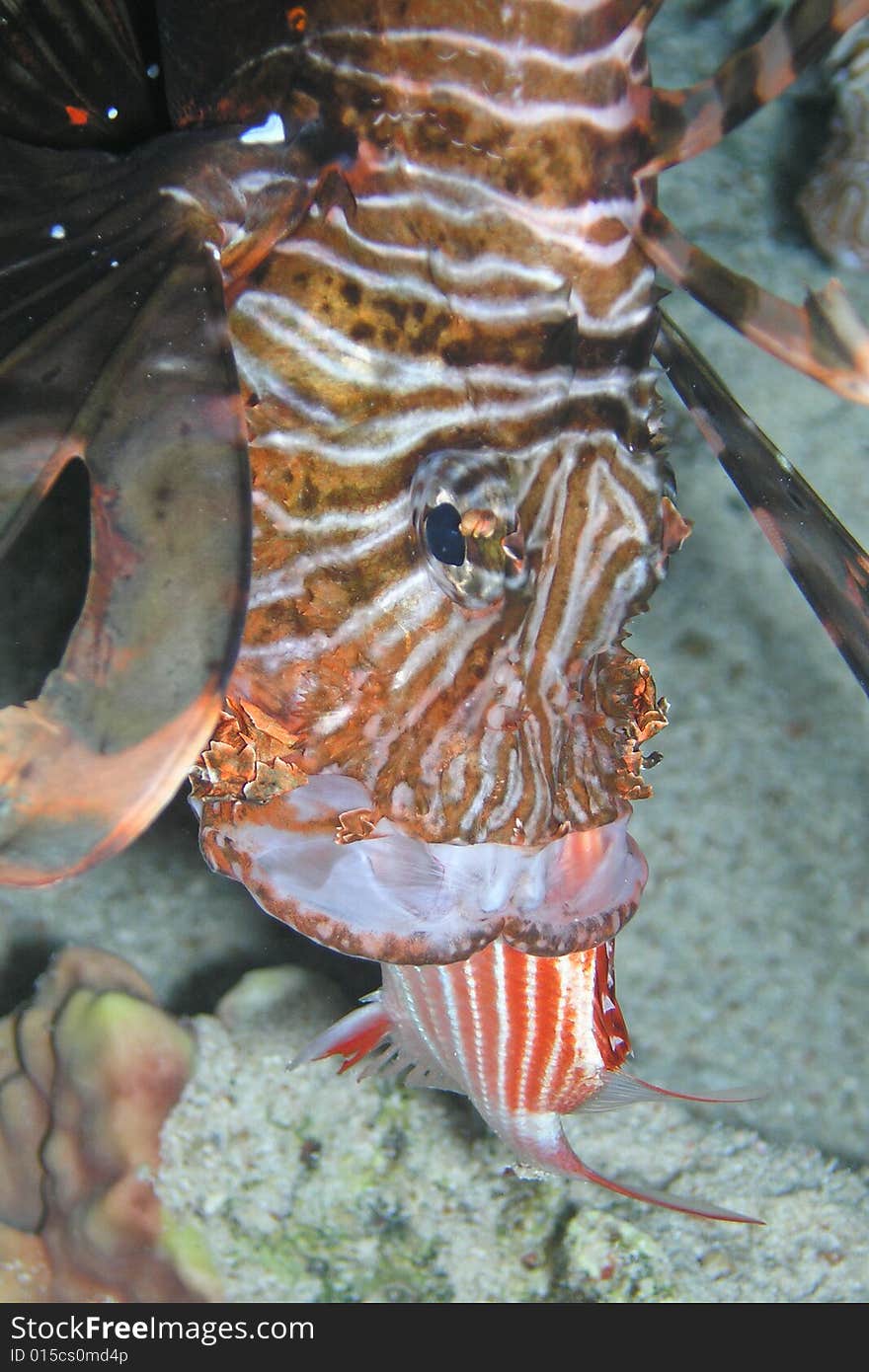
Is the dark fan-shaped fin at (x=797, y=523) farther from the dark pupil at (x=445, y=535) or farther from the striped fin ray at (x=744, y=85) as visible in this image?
the dark pupil at (x=445, y=535)

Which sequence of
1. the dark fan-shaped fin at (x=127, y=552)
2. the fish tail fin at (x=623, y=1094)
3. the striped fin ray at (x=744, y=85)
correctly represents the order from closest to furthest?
the dark fan-shaped fin at (x=127, y=552), the striped fin ray at (x=744, y=85), the fish tail fin at (x=623, y=1094)

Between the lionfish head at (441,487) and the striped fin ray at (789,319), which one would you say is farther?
the lionfish head at (441,487)

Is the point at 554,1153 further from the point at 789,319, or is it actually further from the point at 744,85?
the point at 744,85

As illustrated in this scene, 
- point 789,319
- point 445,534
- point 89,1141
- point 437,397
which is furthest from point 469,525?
point 89,1141

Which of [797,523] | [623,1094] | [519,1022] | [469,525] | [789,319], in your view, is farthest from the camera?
[623,1094]

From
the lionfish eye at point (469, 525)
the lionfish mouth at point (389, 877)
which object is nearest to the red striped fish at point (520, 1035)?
the lionfish mouth at point (389, 877)

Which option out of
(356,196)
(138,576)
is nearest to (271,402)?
(356,196)

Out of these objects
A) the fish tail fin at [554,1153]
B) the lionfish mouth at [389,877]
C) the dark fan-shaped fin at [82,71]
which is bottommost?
the fish tail fin at [554,1153]

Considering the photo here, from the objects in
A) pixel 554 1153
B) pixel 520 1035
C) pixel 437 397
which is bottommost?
pixel 554 1153
